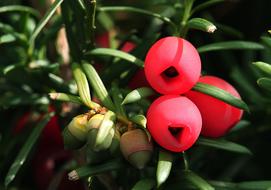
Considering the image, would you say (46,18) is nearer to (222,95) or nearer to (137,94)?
(137,94)

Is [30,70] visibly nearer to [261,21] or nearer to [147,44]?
[147,44]

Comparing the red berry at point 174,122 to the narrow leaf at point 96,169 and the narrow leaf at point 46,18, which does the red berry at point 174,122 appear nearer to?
the narrow leaf at point 96,169

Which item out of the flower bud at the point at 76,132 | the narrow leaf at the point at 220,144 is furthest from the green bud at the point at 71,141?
the narrow leaf at the point at 220,144

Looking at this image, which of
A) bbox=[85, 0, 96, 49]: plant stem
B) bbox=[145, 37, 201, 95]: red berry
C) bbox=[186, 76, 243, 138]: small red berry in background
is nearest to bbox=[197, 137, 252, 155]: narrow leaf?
bbox=[186, 76, 243, 138]: small red berry in background

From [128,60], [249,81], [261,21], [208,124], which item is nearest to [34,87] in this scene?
[128,60]

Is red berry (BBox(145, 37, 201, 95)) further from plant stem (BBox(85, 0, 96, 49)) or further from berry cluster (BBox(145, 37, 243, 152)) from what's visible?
plant stem (BBox(85, 0, 96, 49))

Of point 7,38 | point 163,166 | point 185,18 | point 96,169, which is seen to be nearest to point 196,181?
point 163,166
